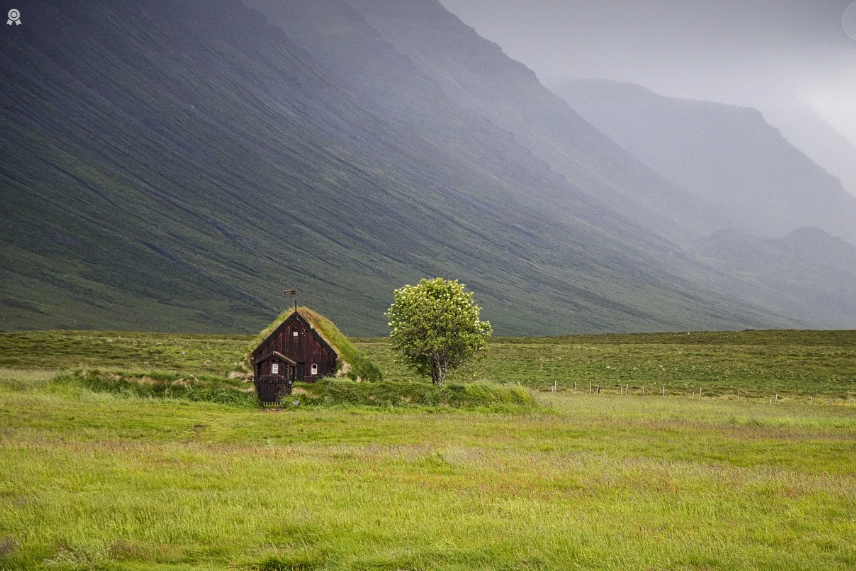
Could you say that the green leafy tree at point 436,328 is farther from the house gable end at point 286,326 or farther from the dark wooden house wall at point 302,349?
the dark wooden house wall at point 302,349

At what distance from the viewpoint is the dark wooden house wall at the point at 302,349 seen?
197 ft

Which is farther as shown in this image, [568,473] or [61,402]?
[61,402]

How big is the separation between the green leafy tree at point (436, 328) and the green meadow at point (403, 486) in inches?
593

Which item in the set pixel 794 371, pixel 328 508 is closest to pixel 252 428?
pixel 328 508

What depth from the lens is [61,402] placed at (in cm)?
4175

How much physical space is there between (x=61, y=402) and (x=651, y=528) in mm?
35568

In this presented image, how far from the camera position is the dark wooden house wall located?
59969 millimetres

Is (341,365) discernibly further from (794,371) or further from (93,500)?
(794,371)

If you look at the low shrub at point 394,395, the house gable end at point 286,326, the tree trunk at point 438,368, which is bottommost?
the low shrub at point 394,395

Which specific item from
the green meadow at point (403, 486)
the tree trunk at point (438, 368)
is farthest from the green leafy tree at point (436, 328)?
the green meadow at point (403, 486)

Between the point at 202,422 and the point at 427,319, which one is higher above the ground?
the point at 427,319

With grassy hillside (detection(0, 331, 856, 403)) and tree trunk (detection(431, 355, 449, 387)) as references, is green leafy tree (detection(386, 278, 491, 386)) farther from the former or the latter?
grassy hillside (detection(0, 331, 856, 403))

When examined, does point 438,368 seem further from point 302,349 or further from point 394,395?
point 394,395

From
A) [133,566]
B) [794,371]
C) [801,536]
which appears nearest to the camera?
[133,566]
